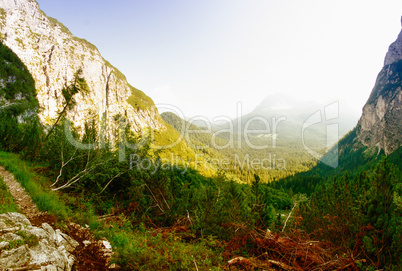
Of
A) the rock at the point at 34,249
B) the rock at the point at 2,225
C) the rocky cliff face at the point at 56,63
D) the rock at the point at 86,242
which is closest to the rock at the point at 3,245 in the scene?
the rock at the point at 34,249

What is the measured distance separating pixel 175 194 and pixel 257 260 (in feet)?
20.3

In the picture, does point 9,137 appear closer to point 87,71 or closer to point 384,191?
point 384,191

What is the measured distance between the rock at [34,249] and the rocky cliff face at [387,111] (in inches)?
6332

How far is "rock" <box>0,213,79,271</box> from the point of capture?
3246 millimetres

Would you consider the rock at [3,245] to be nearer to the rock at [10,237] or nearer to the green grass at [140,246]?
the rock at [10,237]

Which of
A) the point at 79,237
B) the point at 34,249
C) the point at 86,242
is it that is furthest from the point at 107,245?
the point at 34,249

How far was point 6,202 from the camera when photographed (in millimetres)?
5324

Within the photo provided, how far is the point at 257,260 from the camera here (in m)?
5.00

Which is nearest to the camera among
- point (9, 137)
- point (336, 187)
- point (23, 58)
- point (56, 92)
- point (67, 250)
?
point (67, 250)

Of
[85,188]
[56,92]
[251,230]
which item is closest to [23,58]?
[56,92]

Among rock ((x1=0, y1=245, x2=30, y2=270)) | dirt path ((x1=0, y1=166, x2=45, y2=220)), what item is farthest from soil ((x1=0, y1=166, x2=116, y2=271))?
rock ((x1=0, y1=245, x2=30, y2=270))

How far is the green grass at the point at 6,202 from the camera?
4.80m

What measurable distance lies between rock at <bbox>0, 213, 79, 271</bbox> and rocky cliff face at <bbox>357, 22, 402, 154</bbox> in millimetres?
160831

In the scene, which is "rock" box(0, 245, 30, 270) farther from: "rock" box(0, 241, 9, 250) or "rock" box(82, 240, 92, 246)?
"rock" box(82, 240, 92, 246)
